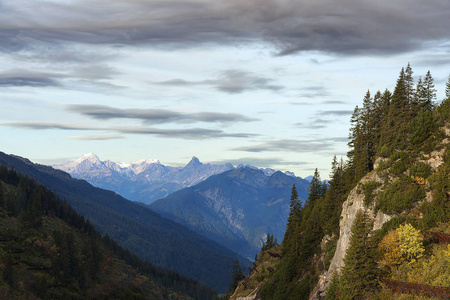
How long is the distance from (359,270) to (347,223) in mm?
18483

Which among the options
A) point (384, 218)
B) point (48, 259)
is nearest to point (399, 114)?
point (384, 218)

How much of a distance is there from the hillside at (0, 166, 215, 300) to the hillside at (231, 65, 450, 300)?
2146 inches

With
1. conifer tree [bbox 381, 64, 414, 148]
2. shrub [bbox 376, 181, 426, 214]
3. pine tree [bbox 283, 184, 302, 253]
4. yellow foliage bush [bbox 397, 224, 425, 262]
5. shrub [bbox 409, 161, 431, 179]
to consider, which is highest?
conifer tree [bbox 381, 64, 414, 148]

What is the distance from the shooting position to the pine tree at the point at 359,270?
4325cm

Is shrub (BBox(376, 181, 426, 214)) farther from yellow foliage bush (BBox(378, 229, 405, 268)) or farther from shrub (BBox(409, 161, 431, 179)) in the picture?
yellow foliage bush (BBox(378, 229, 405, 268))

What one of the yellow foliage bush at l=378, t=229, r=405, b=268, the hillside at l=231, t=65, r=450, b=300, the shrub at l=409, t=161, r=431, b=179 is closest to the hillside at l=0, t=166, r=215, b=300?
the hillside at l=231, t=65, r=450, b=300

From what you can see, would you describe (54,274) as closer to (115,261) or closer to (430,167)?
(115,261)

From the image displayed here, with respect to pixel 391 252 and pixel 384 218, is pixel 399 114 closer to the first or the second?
pixel 384 218

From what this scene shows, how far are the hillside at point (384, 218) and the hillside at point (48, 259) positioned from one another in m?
54.5

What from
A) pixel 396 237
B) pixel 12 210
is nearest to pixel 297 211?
pixel 396 237

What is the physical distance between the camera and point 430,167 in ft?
187

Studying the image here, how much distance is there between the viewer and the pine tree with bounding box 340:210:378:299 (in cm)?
4325

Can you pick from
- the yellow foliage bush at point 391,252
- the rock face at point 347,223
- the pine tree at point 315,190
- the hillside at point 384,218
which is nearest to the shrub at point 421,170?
the hillside at point 384,218

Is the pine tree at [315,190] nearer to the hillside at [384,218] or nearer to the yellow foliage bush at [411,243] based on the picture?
the hillside at [384,218]
